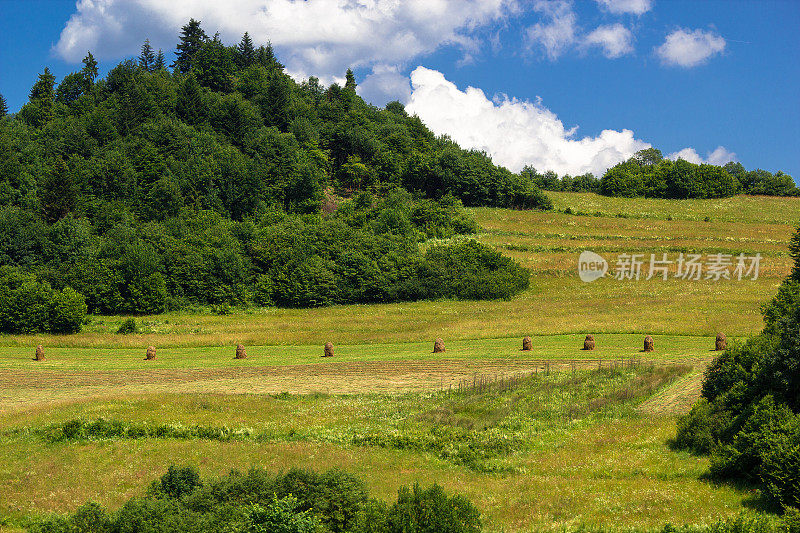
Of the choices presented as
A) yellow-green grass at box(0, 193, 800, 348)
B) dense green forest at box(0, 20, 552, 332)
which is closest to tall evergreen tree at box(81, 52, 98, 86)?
dense green forest at box(0, 20, 552, 332)

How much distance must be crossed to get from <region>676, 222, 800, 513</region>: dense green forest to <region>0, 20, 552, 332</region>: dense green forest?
55967 millimetres

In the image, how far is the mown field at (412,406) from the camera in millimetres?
20578

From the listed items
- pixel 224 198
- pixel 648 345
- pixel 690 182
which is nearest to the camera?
pixel 648 345

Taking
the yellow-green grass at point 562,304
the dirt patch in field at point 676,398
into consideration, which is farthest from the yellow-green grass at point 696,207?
the dirt patch in field at point 676,398

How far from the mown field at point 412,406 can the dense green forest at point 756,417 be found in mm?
869

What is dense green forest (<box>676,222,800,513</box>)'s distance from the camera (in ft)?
58.3

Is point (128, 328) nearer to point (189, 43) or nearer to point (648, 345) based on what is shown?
point (648, 345)

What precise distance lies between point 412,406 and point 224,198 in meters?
91.2

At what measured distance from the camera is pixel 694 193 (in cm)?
14225

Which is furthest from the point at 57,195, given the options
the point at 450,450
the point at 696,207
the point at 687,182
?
the point at 687,182

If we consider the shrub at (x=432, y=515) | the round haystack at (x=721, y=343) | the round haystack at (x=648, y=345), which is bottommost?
the shrub at (x=432, y=515)

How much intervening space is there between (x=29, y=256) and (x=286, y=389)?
69.5m

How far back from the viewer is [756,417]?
20906 mm

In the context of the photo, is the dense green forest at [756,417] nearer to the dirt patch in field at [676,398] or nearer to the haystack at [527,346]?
the dirt patch in field at [676,398]
